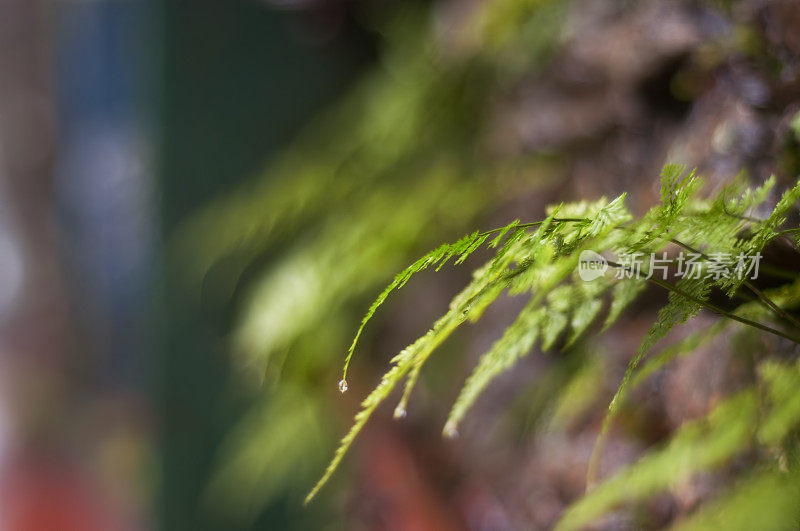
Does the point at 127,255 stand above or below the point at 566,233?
above

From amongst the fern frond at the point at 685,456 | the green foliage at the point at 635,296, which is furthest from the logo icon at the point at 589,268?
the fern frond at the point at 685,456

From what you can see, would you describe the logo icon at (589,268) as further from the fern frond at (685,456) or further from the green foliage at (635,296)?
the fern frond at (685,456)

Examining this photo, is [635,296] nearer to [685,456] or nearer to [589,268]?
[589,268]

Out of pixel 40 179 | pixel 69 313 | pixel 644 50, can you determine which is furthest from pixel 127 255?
pixel 644 50

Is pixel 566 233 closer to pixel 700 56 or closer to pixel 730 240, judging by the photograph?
pixel 730 240

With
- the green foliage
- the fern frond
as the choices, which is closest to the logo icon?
the green foliage

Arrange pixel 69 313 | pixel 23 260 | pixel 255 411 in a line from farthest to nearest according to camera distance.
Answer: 1. pixel 23 260
2. pixel 69 313
3. pixel 255 411

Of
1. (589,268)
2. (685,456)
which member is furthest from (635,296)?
(685,456)

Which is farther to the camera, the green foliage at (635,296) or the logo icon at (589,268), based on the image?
the logo icon at (589,268)
